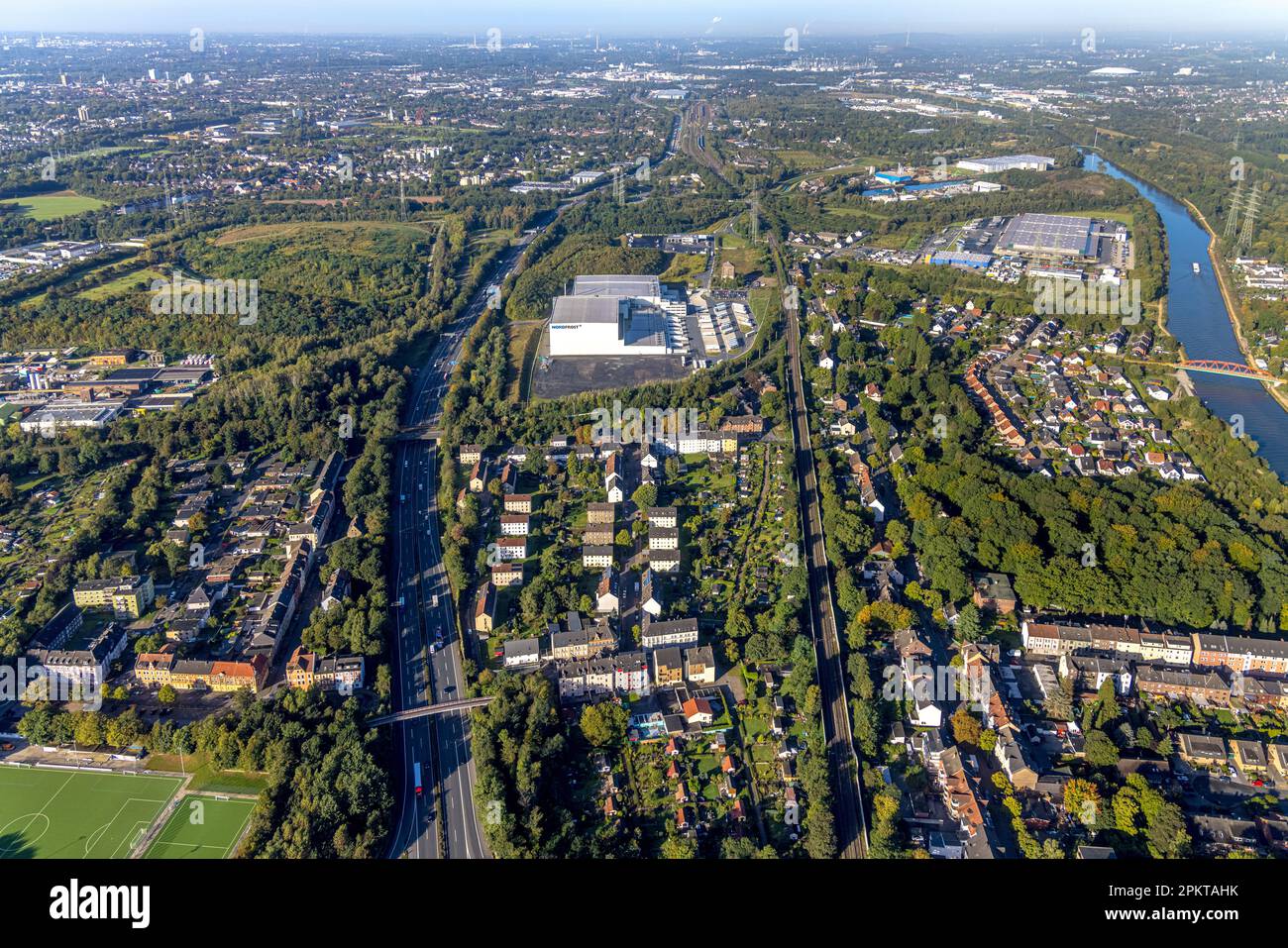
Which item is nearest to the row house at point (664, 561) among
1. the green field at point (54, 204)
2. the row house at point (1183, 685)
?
the row house at point (1183, 685)

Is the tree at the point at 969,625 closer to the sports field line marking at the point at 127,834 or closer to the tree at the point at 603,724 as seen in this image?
the tree at the point at 603,724

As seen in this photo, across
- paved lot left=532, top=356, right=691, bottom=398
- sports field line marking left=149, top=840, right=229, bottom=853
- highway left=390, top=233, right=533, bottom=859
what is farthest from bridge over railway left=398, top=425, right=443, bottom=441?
sports field line marking left=149, top=840, right=229, bottom=853

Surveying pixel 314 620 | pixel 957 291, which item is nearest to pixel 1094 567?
pixel 314 620

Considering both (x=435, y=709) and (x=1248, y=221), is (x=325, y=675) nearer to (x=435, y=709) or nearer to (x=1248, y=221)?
(x=435, y=709)

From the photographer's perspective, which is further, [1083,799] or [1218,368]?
[1218,368]

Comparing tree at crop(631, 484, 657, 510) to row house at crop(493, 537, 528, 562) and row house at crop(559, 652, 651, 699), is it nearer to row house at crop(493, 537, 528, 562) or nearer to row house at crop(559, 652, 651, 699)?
row house at crop(493, 537, 528, 562)

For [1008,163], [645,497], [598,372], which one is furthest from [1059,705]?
[1008,163]
